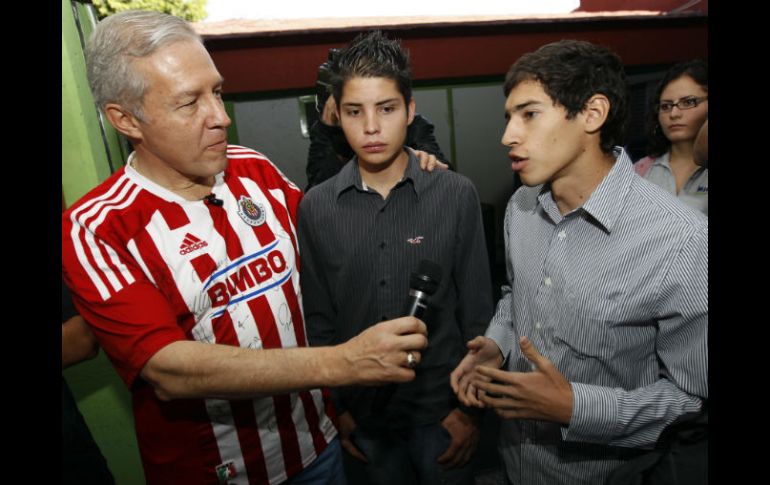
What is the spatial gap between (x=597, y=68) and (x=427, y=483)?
1.76 m

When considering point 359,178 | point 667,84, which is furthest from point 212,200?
point 667,84

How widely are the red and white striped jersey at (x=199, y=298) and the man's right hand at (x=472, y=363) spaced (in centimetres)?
59

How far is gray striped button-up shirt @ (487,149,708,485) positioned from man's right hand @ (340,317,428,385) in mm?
473

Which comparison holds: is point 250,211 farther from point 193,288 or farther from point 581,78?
point 581,78

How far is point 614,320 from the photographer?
124 centimetres

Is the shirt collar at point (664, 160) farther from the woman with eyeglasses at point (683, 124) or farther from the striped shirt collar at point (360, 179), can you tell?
the striped shirt collar at point (360, 179)

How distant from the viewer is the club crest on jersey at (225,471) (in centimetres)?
151

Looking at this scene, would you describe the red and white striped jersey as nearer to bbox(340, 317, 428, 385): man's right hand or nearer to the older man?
the older man

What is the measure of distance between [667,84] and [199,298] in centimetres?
340

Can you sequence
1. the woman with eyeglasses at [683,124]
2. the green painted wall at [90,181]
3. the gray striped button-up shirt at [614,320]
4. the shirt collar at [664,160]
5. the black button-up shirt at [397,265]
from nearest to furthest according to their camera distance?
the gray striped button-up shirt at [614,320]
the black button-up shirt at [397,265]
the green painted wall at [90,181]
the woman with eyeglasses at [683,124]
the shirt collar at [664,160]

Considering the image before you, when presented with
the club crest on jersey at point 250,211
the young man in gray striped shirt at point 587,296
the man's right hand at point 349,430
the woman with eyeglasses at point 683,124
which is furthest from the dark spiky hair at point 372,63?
the woman with eyeglasses at point 683,124

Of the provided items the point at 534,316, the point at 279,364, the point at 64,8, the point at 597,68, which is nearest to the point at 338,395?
the point at 279,364

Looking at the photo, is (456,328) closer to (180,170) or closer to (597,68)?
(597,68)

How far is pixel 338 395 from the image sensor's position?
188cm
